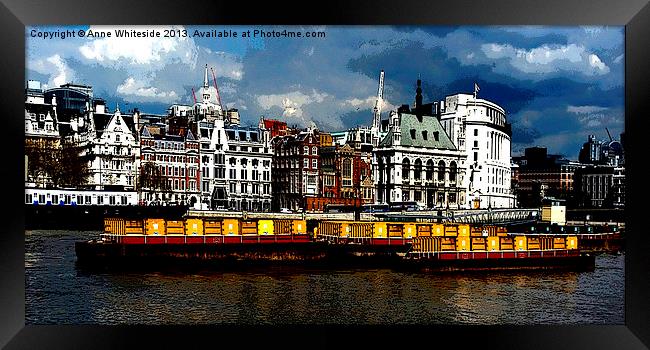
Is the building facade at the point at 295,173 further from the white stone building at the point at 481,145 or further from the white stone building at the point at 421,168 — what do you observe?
the white stone building at the point at 481,145

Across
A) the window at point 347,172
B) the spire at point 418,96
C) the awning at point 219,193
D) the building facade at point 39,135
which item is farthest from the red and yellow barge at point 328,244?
the spire at point 418,96

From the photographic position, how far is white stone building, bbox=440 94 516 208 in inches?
434

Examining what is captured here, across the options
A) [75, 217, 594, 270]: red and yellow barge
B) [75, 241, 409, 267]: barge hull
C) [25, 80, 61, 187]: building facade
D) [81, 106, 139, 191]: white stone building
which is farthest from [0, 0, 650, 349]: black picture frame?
[75, 241, 409, 267]: barge hull

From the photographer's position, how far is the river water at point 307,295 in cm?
988

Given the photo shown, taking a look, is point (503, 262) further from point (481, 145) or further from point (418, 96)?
point (418, 96)

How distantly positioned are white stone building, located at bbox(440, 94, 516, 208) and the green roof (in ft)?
0.41

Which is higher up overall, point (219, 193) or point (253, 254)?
point (219, 193)

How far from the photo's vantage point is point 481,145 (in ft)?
37.8

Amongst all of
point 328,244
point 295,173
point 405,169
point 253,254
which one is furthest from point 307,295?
point 253,254

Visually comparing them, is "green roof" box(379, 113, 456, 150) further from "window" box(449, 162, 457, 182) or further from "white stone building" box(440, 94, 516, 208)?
"window" box(449, 162, 457, 182)
